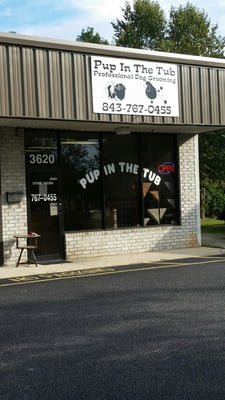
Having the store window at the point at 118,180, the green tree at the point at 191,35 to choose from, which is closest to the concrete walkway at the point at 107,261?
the store window at the point at 118,180

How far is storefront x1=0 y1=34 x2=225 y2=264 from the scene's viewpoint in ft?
39.3

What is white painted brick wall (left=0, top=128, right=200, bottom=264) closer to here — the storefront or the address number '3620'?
the storefront

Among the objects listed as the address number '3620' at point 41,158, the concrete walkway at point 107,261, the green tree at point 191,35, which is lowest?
the concrete walkway at point 107,261

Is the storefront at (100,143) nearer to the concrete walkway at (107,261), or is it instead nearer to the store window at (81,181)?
the store window at (81,181)

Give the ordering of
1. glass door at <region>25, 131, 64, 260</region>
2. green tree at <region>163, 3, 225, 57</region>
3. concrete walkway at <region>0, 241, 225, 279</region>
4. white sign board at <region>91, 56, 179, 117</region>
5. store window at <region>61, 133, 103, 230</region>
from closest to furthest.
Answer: concrete walkway at <region>0, 241, 225, 279</region>, white sign board at <region>91, 56, 179, 117</region>, glass door at <region>25, 131, 64, 260</region>, store window at <region>61, 133, 103, 230</region>, green tree at <region>163, 3, 225, 57</region>

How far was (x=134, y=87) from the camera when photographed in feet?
44.3

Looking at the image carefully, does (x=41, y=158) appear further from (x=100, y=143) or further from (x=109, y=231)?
(x=109, y=231)

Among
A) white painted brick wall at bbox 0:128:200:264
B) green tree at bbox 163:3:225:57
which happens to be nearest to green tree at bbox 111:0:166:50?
green tree at bbox 163:3:225:57

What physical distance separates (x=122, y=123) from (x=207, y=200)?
2422cm

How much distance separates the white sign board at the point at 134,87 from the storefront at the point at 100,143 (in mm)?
25

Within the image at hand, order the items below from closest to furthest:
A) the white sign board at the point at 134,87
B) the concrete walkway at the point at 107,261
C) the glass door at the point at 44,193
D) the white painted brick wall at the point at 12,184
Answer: the concrete walkway at the point at 107,261 < the white sign board at the point at 134,87 < the white painted brick wall at the point at 12,184 < the glass door at the point at 44,193

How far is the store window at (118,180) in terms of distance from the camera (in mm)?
14172

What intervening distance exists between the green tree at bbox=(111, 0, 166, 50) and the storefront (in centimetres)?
2127

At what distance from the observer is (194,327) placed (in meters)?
6.46
